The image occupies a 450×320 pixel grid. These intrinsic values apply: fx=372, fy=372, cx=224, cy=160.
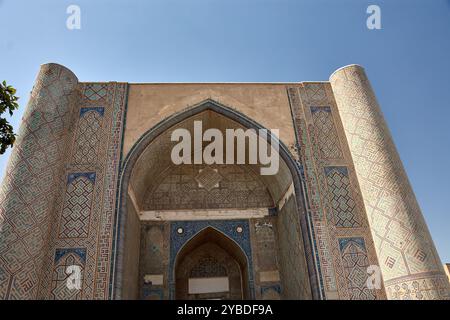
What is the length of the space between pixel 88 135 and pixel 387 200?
4391mm

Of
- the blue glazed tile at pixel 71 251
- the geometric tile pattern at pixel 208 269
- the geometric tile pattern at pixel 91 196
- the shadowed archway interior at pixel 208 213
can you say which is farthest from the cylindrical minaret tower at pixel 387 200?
the blue glazed tile at pixel 71 251

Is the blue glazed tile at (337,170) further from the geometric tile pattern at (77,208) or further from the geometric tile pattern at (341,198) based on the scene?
the geometric tile pattern at (77,208)

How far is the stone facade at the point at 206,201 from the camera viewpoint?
460 cm

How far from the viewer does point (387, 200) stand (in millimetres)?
4887

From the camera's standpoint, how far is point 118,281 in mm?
4703

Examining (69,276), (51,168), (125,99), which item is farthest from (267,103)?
(69,276)

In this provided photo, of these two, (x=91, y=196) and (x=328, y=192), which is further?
(x=328, y=192)

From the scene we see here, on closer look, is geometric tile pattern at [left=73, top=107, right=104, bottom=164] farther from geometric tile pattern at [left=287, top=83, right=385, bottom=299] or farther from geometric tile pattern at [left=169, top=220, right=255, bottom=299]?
geometric tile pattern at [left=287, top=83, right=385, bottom=299]

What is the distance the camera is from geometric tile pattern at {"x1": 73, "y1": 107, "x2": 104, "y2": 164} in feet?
18.0

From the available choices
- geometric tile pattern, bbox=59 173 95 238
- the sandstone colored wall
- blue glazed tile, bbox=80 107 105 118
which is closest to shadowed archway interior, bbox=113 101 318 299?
the sandstone colored wall

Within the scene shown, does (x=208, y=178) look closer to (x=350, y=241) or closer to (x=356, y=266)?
(x=350, y=241)

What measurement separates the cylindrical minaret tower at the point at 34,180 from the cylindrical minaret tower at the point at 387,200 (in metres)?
4.27

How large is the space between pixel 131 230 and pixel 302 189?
264 cm

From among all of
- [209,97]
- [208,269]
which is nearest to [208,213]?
[208,269]
